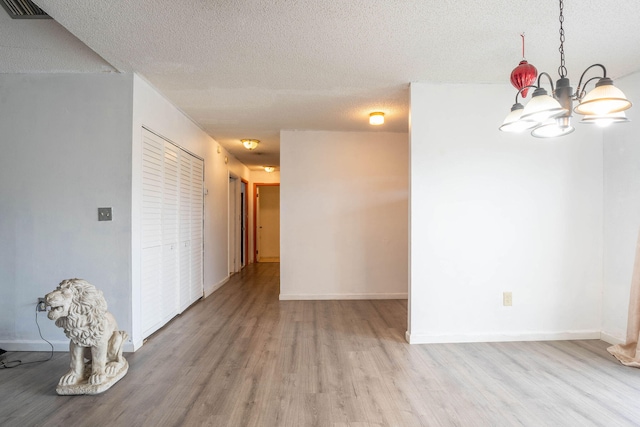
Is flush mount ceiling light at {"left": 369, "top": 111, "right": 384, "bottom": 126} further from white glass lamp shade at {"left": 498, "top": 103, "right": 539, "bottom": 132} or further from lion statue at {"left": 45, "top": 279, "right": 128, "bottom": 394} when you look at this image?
lion statue at {"left": 45, "top": 279, "right": 128, "bottom": 394}

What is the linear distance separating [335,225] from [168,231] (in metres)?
2.14

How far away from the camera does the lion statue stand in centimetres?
200

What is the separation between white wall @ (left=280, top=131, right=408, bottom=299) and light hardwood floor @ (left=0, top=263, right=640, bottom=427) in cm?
128

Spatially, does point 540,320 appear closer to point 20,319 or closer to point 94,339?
point 94,339

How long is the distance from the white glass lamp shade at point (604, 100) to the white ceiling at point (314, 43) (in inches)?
32.0

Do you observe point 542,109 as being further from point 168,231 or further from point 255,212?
point 255,212

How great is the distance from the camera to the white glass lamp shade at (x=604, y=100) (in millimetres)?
1351

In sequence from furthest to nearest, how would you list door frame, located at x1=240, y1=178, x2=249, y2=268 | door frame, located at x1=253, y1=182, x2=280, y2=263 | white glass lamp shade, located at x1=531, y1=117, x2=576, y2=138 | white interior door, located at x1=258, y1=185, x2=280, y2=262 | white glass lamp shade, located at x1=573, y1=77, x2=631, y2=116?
white interior door, located at x1=258, y1=185, x2=280, y2=262 < door frame, located at x1=253, y1=182, x2=280, y2=263 < door frame, located at x1=240, y1=178, x2=249, y2=268 < white glass lamp shade, located at x1=531, y1=117, x2=576, y2=138 < white glass lamp shade, located at x1=573, y1=77, x2=631, y2=116

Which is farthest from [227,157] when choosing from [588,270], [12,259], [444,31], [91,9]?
[588,270]

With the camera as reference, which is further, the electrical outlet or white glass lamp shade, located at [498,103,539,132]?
the electrical outlet

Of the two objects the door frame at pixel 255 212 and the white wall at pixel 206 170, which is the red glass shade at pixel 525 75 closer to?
the white wall at pixel 206 170

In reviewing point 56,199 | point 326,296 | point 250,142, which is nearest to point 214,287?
point 326,296

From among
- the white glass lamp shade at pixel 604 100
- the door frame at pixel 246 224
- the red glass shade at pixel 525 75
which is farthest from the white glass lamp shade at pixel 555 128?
the door frame at pixel 246 224

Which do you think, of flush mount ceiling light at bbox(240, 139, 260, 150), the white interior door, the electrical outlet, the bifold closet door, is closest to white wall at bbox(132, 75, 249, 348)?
the bifold closet door
